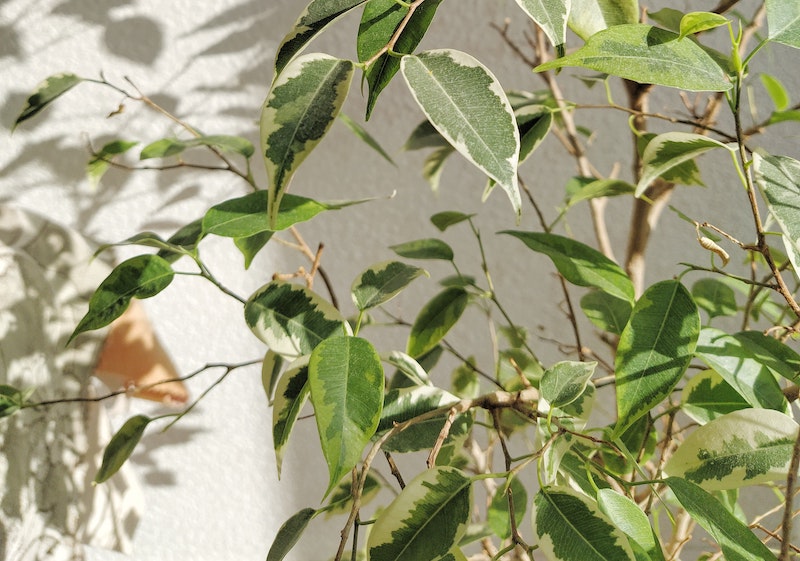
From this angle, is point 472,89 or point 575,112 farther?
point 575,112

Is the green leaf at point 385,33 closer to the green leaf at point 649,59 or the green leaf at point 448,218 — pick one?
the green leaf at point 649,59

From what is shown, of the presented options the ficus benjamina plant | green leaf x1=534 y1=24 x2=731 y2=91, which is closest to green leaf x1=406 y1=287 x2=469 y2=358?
the ficus benjamina plant

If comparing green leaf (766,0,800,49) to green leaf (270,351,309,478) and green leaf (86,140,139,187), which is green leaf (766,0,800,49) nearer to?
green leaf (270,351,309,478)

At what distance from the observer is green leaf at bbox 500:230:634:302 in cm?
47

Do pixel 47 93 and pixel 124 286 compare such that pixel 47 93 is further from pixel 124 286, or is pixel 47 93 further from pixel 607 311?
pixel 607 311

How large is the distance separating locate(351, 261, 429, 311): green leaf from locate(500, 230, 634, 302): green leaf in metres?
0.08

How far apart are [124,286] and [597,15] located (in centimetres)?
35

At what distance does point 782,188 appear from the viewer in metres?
0.35

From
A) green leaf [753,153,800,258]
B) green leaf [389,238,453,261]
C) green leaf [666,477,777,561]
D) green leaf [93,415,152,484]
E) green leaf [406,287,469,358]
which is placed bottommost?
green leaf [93,415,152,484]

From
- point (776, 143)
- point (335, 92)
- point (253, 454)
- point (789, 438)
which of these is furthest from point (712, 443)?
point (253, 454)

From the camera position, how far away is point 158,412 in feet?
3.29

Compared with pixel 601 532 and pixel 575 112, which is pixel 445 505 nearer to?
pixel 601 532

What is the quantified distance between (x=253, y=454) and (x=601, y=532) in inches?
29.9

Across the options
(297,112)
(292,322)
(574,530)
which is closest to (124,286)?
(292,322)
